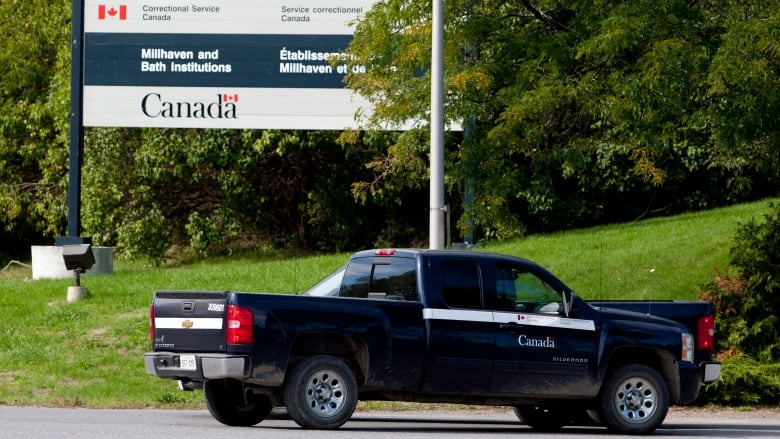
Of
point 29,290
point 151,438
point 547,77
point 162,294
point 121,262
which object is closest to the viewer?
point 151,438

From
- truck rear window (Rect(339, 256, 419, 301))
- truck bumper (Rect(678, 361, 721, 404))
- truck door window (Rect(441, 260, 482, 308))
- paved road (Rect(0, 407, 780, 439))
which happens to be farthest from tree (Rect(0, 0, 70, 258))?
truck bumper (Rect(678, 361, 721, 404))

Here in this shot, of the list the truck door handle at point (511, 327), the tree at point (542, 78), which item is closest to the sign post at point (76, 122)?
the tree at point (542, 78)

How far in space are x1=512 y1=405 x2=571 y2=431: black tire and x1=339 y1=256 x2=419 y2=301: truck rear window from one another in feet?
8.35

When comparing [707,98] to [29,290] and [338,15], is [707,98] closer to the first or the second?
[338,15]

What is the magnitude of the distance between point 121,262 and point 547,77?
21.2 metres

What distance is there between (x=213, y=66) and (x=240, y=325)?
14215 mm

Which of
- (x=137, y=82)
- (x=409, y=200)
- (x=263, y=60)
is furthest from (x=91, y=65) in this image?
(x=409, y=200)

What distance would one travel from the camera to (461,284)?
12.8 metres

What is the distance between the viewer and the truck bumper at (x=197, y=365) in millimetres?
11672

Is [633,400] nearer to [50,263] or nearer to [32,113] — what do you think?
[50,263]

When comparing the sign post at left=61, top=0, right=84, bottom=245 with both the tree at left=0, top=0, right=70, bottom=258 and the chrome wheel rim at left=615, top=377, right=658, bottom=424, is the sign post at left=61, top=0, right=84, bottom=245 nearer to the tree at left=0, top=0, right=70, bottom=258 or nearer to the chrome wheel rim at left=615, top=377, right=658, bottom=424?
the tree at left=0, top=0, right=70, bottom=258

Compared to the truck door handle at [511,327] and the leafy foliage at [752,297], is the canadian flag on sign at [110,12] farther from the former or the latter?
the truck door handle at [511,327]

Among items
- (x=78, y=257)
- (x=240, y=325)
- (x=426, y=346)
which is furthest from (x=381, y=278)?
(x=78, y=257)

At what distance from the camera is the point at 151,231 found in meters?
34.4
